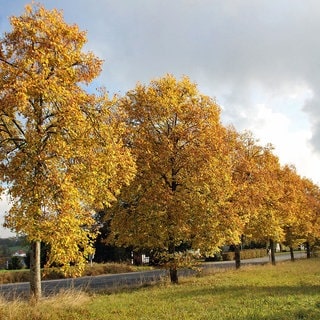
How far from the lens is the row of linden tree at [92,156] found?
39.3ft

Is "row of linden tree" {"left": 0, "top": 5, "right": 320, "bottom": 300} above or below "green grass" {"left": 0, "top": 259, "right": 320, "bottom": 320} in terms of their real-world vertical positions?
above

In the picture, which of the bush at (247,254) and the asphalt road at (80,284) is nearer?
the asphalt road at (80,284)

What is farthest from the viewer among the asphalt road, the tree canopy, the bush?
the bush

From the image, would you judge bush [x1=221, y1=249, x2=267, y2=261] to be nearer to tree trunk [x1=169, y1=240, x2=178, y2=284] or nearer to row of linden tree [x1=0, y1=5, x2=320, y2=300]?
row of linden tree [x1=0, y1=5, x2=320, y2=300]

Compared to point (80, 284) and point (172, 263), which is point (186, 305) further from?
point (80, 284)

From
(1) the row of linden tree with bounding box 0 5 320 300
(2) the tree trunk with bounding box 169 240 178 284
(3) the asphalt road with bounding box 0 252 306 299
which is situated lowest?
(3) the asphalt road with bounding box 0 252 306 299

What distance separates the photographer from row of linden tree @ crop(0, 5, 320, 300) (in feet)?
39.3

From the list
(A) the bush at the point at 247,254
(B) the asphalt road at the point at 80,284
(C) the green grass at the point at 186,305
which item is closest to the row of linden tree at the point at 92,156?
(C) the green grass at the point at 186,305

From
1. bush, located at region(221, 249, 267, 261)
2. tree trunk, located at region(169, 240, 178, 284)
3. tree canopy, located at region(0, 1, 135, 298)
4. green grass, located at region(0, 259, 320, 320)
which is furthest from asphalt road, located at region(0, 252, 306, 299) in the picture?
bush, located at region(221, 249, 267, 261)

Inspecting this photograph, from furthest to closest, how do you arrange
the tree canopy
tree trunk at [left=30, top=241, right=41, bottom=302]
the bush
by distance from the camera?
the bush < tree trunk at [left=30, top=241, right=41, bottom=302] < the tree canopy

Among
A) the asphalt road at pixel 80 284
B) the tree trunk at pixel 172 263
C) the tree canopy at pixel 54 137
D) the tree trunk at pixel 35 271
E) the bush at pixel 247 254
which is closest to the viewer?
the tree canopy at pixel 54 137

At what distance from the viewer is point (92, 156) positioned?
13.1 meters

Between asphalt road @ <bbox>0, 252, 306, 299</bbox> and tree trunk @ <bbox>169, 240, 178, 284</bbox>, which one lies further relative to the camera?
tree trunk @ <bbox>169, 240, 178, 284</bbox>

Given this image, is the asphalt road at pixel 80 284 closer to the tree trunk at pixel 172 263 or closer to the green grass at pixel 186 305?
the tree trunk at pixel 172 263
